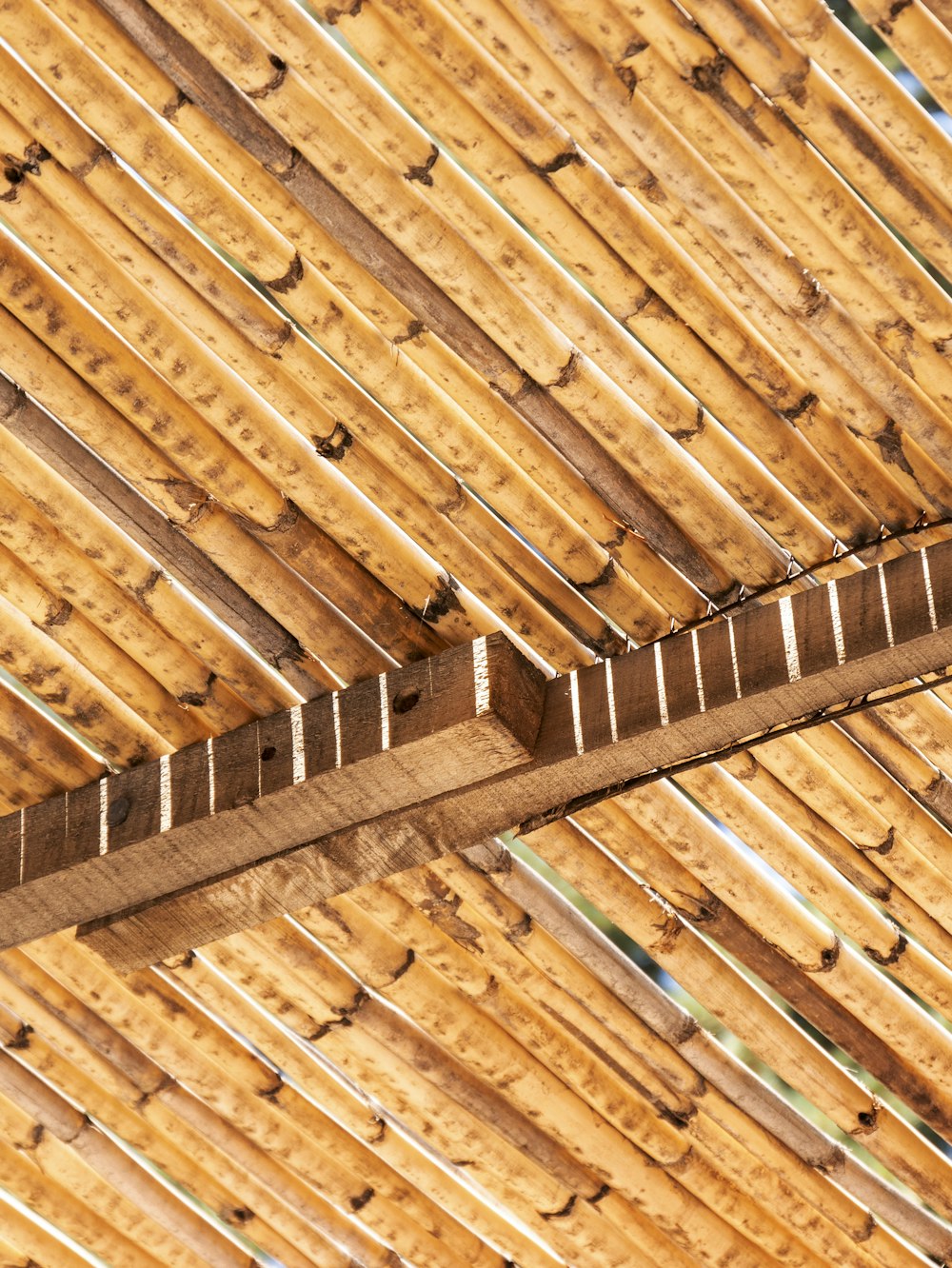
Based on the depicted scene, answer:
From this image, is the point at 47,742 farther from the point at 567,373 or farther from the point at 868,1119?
the point at 868,1119

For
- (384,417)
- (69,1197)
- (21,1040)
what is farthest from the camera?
(69,1197)

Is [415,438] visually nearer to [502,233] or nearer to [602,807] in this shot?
[502,233]

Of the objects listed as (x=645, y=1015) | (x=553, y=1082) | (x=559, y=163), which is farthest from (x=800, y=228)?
(x=553, y=1082)

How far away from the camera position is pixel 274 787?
2.20 m

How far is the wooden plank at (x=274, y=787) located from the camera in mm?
2127

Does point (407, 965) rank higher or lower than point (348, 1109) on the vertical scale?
higher

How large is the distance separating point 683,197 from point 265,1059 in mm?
1565

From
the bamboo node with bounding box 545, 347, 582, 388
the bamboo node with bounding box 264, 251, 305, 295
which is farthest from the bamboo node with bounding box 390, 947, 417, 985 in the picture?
the bamboo node with bounding box 264, 251, 305, 295

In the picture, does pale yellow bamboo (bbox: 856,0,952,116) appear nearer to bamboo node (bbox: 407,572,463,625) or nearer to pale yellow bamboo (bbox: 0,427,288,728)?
bamboo node (bbox: 407,572,463,625)

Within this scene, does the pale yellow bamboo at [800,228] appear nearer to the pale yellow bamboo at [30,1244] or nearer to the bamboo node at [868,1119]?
the bamboo node at [868,1119]

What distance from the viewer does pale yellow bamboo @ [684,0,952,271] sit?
73.5 inches

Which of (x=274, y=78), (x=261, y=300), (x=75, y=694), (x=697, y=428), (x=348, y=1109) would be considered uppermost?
(x=697, y=428)

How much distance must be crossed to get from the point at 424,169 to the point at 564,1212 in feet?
5.49

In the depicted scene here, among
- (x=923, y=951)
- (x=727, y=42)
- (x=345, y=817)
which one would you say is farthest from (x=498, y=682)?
(x=923, y=951)
